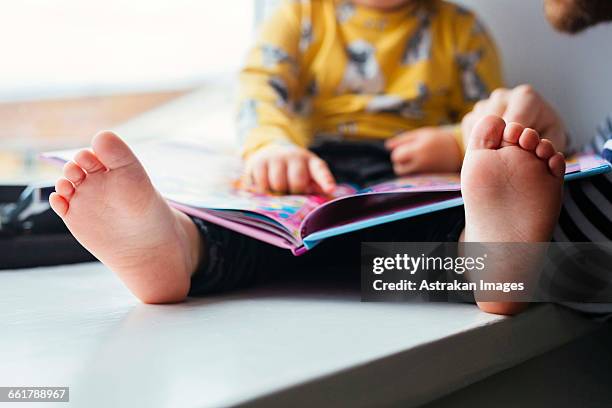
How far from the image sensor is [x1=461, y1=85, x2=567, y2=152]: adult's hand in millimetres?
665

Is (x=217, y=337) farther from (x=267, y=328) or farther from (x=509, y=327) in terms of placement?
(x=509, y=327)

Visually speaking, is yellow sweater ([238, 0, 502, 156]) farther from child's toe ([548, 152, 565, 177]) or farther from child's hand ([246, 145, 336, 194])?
child's toe ([548, 152, 565, 177])

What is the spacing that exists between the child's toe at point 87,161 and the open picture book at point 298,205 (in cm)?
11

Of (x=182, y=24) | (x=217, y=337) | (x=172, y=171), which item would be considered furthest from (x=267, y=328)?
(x=182, y=24)

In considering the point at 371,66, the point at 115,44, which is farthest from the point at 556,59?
the point at 115,44

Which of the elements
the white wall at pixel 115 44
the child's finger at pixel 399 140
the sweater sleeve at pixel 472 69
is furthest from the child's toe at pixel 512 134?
the white wall at pixel 115 44

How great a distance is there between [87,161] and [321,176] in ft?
0.84

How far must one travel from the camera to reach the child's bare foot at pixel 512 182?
0.49 metres

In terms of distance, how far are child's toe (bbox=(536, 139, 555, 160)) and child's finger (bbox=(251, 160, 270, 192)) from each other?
0.30 m

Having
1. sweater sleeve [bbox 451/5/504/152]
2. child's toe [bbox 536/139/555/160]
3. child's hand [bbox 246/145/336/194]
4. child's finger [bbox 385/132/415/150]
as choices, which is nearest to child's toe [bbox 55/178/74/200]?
child's hand [bbox 246/145/336/194]

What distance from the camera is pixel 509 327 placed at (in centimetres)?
51

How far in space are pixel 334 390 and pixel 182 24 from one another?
96 cm

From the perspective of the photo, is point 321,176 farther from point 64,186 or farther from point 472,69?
point 472,69

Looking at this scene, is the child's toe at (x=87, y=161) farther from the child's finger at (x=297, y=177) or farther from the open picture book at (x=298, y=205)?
the child's finger at (x=297, y=177)
